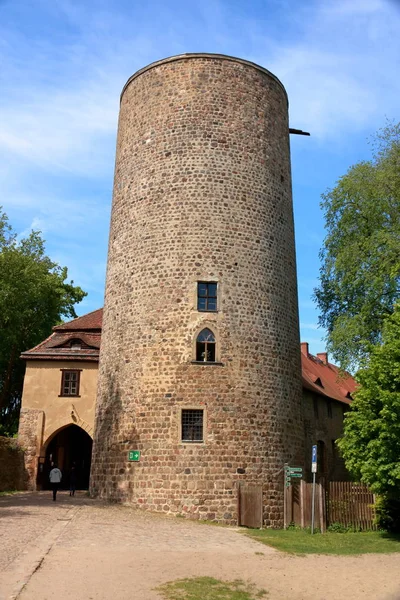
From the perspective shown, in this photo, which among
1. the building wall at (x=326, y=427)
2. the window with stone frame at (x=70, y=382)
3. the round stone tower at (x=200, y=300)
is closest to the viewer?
the round stone tower at (x=200, y=300)

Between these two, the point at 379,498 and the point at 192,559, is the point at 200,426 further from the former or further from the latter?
the point at 192,559

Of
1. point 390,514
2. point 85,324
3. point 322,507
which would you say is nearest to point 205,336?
point 322,507

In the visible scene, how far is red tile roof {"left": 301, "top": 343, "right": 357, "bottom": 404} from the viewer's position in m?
30.8

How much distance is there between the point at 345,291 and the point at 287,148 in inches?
236

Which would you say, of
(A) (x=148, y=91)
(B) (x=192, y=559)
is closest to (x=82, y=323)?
(A) (x=148, y=91)

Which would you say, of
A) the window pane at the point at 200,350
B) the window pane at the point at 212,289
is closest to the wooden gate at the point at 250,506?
the window pane at the point at 200,350

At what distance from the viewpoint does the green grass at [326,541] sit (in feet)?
47.1

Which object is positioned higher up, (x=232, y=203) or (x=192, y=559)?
(x=232, y=203)

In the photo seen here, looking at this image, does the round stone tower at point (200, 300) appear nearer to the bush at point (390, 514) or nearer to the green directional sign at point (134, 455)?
the green directional sign at point (134, 455)

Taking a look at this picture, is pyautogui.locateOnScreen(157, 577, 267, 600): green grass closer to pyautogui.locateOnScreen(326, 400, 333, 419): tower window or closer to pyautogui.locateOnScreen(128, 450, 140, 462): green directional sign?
pyautogui.locateOnScreen(128, 450, 140, 462): green directional sign

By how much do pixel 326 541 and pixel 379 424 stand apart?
3.28 metres

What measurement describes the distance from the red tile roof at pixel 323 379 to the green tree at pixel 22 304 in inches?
597

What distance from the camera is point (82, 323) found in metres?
30.5

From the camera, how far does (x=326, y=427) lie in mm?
31328
